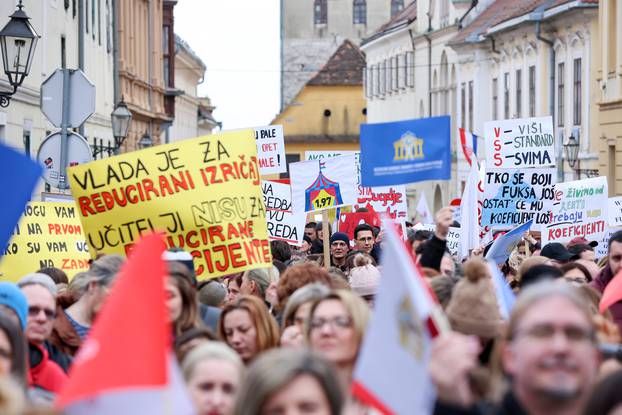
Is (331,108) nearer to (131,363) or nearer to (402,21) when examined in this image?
(402,21)

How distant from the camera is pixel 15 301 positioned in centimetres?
757

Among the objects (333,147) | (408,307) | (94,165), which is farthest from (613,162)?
(333,147)

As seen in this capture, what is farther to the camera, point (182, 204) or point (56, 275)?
point (56, 275)

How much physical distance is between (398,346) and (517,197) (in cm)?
1288

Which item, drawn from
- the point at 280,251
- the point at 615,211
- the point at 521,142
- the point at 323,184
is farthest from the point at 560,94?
the point at 280,251

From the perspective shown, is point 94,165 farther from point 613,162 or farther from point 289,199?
point 613,162

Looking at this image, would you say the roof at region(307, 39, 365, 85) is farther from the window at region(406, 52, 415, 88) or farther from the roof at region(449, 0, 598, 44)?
the roof at region(449, 0, 598, 44)

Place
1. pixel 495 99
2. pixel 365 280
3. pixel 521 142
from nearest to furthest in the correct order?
pixel 365 280, pixel 521 142, pixel 495 99

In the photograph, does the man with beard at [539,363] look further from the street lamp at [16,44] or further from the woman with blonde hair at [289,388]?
the street lamp at [16,44]

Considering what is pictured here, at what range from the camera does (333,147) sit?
101 metres

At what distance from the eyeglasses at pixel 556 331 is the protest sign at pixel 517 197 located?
41.2ft

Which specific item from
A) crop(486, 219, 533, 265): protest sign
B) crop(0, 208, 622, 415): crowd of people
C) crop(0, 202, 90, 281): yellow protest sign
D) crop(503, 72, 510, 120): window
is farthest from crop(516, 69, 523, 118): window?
crop(0, 208, 622, 415): crowd of people

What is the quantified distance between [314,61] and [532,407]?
10805cm

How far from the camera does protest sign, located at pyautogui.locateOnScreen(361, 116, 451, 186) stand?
12102 mm
